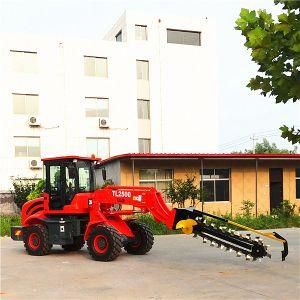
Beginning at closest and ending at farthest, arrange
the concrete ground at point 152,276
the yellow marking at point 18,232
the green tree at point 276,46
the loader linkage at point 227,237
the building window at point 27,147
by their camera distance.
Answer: the green tree at point 276,46
the concrete ground at point 152,276
the loader linkage at point 227,237
the yellow marking at point 18,232
the building window at point 27,147

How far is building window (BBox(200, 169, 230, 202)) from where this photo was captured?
1107 inches

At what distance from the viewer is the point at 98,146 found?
121 feet

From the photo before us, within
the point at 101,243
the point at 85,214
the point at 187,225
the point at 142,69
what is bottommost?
the point at 101,243

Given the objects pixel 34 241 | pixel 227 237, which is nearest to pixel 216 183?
pixel 34 241

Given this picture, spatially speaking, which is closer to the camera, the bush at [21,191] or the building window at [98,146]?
the bush at [21,191]

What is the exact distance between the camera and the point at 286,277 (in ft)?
33.0

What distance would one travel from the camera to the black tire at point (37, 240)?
1327 centimetres

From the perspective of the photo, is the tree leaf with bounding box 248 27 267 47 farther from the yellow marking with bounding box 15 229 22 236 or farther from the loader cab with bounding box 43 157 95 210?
the yellow marking with bounding box 15 229 22 236

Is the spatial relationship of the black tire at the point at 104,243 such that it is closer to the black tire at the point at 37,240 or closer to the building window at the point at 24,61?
the black tire at the point at 37,240

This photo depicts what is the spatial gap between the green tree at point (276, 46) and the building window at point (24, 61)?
31.4m

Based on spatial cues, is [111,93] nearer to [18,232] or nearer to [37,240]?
[18,232]

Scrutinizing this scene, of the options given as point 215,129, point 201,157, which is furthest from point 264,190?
point 215,129

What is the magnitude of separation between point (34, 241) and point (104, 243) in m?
2.45

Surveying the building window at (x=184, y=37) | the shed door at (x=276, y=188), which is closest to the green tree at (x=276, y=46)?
the shed door at (x=276, y=188)
